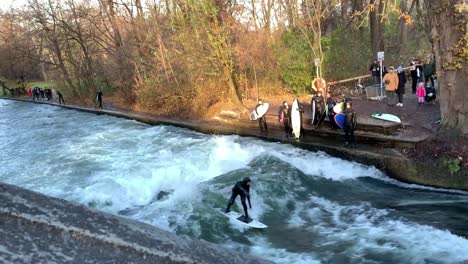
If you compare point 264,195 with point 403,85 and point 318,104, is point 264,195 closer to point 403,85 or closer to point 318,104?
point 318,104

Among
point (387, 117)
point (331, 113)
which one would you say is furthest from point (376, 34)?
point (387, 117)

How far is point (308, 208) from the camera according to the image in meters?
11.7

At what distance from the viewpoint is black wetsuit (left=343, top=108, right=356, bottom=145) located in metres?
14.1

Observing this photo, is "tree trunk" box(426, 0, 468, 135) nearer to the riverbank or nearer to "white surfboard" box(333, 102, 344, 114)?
the riverbank

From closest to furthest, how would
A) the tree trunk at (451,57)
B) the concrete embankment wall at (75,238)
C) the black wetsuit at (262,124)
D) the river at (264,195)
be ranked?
the concrete embankment wall at (75,238) < the river at (264,195) < the tree trunk at (451,57) < the black wetsuit at (262,124)

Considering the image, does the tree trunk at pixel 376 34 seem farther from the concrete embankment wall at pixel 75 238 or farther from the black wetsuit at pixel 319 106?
the concrete embankment wall at pixel 75 238

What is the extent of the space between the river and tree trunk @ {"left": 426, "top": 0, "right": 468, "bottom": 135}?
2508 millimetres

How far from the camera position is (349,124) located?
1430 cm

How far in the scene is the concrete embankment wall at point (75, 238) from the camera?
1.73m

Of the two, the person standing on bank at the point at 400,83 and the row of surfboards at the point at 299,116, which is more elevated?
the person standing on bank at the point at 400,83

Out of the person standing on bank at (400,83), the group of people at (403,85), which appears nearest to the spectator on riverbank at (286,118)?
the group of people at (403,85)

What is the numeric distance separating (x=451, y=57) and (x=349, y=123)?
3.58 m

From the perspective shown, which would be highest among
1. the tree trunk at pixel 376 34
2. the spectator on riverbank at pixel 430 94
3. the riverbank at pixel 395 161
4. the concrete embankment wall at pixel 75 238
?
the tree trunk at pixel 376 34

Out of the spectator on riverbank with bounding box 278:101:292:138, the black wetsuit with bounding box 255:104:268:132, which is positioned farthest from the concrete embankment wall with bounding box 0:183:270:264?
the black wetsuit with bounding box 255:104:268:132
